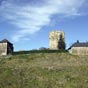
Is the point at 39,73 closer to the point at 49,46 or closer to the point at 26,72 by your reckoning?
the point at 26,72

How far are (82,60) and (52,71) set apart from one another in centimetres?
1524

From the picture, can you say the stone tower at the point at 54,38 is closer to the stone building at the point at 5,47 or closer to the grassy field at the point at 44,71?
the stone building at the point at 5,47

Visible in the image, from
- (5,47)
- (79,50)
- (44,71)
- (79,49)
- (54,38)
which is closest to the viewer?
(44,71)

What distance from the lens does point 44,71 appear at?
232 ft

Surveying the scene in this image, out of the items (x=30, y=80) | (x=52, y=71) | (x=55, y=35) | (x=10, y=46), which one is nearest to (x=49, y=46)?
(x=55, y=35)

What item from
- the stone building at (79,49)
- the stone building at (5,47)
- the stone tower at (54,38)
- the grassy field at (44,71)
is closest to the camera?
the grassy field at (44,71)

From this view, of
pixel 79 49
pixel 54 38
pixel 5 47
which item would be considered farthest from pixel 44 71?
pixel 54 38

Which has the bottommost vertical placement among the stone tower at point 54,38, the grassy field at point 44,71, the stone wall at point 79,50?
the grassy field at point 44,71

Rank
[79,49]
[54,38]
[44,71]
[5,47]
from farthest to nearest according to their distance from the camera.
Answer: [54,38], [5,47], [79,49], [44,71]

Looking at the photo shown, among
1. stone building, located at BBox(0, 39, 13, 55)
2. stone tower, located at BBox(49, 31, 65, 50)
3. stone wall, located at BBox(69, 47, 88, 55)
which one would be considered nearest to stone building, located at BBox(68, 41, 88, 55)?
stone wall, located at BBox(69, 47, 88, 55)

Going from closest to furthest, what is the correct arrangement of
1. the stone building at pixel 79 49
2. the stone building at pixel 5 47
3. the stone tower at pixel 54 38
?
the stone building at pixel 79 49 < the stone building at pixel 5 47 < the stone tower at pixel 54 38

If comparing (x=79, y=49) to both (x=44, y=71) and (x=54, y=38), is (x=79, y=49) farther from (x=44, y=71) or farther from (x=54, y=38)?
(x=44, y=71)

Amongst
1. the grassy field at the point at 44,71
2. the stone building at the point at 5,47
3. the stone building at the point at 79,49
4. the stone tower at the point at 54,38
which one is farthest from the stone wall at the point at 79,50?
the stone building at the point at 5,47

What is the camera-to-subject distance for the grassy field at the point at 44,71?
6241cm
